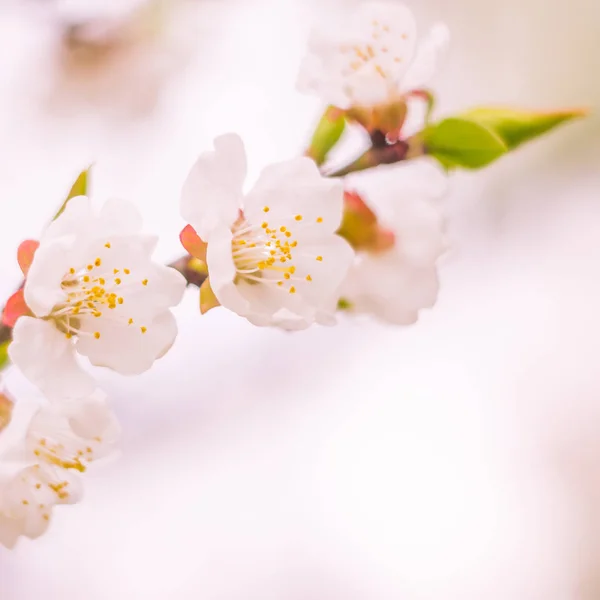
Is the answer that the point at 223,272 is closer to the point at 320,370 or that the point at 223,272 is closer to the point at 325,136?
the point at 325,136

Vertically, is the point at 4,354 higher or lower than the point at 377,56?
lower

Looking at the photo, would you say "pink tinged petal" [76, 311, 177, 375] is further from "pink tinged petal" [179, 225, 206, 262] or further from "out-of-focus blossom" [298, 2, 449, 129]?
"out-of-focus blossom" [298, 2, 449, 129]

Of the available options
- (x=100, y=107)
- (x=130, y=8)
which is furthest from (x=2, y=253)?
(x=130, y=8)

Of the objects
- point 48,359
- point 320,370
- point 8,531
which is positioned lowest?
point 320,370

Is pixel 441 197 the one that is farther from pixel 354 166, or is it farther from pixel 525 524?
pixel 525 524

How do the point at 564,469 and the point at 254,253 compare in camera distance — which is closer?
the point at 254,253

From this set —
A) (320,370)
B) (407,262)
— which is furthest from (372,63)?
(320,370)

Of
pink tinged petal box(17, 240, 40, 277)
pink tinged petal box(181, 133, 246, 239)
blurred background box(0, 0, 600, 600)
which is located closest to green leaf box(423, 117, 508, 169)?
pink tinged petal box(181, 133, 246, 239)
